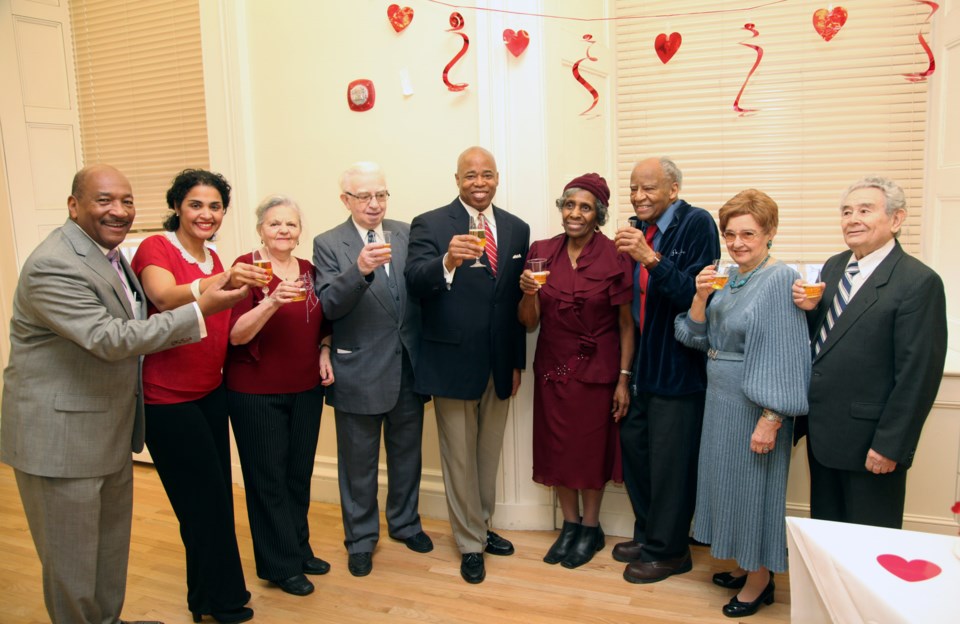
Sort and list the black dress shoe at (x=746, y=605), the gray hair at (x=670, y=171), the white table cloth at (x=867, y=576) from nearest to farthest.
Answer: the white table cloth at (x=867, y=576) → the black dress shoe at (x=746, y=605) → the gray hair at (x=670, y=171)

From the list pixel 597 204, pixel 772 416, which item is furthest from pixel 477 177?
pixel 772 416

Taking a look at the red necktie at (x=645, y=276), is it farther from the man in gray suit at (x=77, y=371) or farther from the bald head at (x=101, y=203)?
the bald head at (x=101, y=203)

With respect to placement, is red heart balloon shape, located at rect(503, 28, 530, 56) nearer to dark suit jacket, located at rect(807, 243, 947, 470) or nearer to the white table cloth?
dark suit jacket, located at rect(807, 243, 947, 470)

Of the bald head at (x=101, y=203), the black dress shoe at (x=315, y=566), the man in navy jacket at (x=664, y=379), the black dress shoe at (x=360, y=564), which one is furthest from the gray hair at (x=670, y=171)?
the black dress shoe at (x=315, y=566)

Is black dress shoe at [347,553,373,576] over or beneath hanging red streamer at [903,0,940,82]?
beneath

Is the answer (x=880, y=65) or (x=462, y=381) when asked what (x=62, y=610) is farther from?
(x=880, y=65)

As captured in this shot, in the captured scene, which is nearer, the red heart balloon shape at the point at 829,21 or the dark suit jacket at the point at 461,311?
the dark suit jacket at the point at 461,311

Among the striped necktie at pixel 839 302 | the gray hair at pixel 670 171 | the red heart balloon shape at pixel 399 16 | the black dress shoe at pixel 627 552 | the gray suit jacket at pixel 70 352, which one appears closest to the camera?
the gray suit jacket at pixel 70 352

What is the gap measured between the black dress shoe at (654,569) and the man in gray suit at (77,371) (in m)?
1.95

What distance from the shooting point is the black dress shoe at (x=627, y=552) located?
303cm

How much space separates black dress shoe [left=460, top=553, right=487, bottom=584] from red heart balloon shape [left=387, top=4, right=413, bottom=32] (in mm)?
2519

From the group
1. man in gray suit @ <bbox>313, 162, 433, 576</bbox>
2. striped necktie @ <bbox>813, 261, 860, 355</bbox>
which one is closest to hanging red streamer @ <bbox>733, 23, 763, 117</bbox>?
striped necktie @ <bbox>813, 261, 860, 355</bbox>

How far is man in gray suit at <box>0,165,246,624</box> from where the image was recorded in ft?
6.64

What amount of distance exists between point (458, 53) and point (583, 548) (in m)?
2.37
